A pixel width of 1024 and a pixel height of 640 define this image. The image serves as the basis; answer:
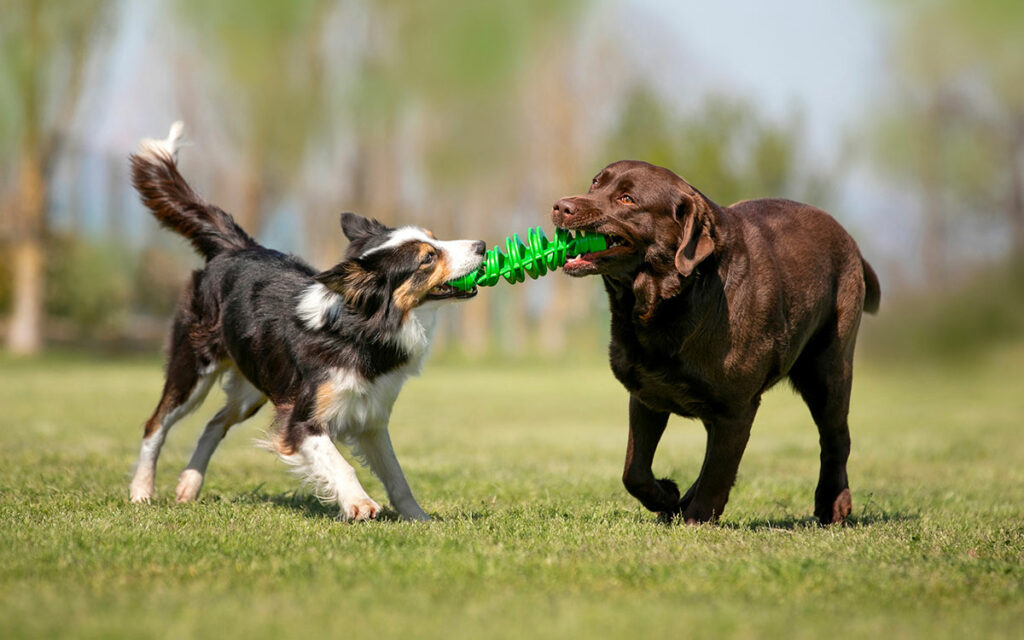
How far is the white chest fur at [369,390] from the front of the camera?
239 inches

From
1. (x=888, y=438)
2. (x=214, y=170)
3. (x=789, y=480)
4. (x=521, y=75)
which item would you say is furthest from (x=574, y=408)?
(x=521, y=75)

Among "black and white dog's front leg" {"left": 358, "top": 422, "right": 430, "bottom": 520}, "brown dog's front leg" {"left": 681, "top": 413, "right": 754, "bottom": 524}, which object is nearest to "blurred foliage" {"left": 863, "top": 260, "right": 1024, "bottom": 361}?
"brown dog's front leg" {"left": 681, "top": 413, "right": 754, "bottom": 524}

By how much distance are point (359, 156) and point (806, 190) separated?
15251 millimetres

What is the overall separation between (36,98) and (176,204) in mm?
24713

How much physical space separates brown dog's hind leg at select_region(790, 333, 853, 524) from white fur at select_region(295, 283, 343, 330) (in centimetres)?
277

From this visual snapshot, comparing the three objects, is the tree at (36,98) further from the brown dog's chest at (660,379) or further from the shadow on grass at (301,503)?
the brown dog's chest at (660,379)

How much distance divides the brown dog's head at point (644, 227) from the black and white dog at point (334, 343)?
3.07 ft

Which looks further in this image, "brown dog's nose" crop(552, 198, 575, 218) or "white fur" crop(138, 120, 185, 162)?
"white fur" crop(138, 120, 185, 162)

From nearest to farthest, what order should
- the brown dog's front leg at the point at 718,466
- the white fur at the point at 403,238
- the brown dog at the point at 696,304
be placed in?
the brown dog at the point at 696,304 < the brown dog's front leg at the point at 718,466 < the white fur at the point at 403,238

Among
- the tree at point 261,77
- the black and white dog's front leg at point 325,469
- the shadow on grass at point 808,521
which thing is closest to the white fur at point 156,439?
the black and white dog's front leg at point 325,469

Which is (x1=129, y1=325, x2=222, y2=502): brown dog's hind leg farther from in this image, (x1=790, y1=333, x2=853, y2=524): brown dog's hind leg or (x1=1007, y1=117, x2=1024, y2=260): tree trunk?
(x1=1007, y1=117, x2=1024, y2=260): tree trunk

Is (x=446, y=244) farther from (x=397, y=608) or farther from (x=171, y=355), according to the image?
(x=397, y=608)

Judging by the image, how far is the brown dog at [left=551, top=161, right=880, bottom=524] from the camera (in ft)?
18.1

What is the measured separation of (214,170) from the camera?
3447 centimetres
